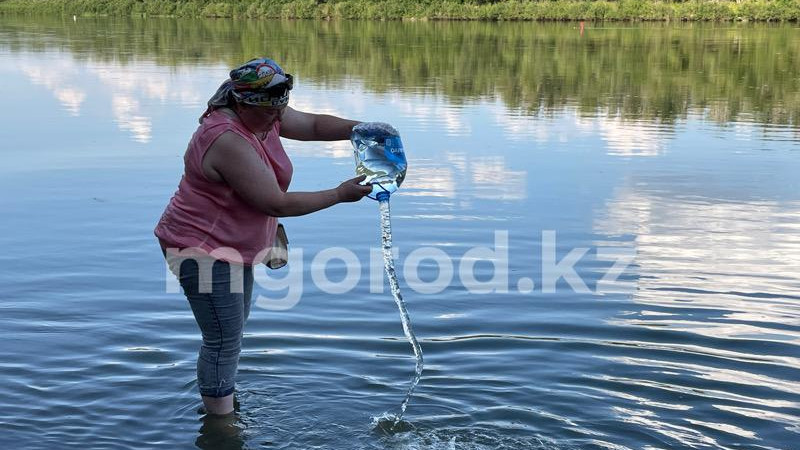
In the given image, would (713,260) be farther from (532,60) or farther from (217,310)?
(532,60)

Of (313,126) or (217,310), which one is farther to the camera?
(313,126)

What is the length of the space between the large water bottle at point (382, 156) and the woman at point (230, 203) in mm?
211

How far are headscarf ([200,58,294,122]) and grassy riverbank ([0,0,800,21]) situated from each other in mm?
55534

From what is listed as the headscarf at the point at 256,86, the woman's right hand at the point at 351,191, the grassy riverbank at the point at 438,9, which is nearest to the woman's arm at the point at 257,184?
the woman's right hand at the point at 351,191

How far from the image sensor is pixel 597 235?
8.98 metres

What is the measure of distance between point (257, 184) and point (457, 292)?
11.1 feet

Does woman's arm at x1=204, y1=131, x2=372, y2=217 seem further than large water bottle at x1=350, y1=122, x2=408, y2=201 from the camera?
No

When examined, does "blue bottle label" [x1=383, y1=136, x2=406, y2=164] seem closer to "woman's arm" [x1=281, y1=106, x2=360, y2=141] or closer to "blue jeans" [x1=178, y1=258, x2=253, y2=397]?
"woman's arm" [x1=281, y1=106, x2=360, y2=141]

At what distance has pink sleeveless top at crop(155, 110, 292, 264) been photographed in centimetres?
421

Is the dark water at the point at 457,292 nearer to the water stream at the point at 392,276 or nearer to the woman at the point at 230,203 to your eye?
the water stream at the point at 392,276

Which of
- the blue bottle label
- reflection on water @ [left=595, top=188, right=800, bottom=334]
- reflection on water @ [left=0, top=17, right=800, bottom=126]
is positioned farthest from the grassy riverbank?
the blue bottle label

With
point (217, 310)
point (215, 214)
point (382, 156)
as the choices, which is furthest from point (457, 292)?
point (215, 214)

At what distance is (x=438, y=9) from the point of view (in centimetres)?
6606

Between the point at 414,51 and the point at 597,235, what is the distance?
26348 mm
